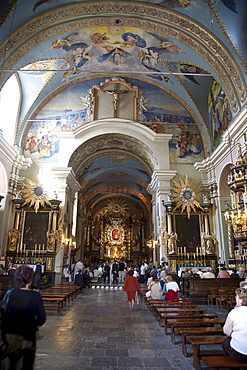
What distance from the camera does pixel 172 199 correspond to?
14.6m

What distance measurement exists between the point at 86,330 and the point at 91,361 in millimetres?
1680

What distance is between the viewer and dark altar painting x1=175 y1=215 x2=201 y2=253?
46.2 ft

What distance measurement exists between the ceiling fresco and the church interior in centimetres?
5

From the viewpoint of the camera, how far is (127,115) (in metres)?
15.6

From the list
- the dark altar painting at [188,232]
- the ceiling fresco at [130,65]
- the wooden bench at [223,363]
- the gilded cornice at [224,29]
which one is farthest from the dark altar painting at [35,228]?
the wooden bench at [223,363]

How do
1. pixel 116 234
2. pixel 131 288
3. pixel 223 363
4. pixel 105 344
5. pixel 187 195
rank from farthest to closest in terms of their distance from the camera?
pixel 116 234 → pixel 187 195 → pixel 131 288 → pixel 105 344 → pixel 223 363

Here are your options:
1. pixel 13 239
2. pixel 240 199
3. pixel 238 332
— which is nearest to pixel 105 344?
pixel 238 332

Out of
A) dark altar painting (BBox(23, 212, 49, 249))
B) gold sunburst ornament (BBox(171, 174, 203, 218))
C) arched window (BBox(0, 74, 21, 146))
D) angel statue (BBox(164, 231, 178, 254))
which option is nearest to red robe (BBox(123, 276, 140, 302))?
angel statue (BBox(164, 231, 178, 254))

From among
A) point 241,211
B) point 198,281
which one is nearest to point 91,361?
point 198,281

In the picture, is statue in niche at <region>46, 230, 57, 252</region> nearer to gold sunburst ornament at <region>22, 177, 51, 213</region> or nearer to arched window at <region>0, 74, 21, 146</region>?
gold sunburst ornament at <region>22, 177, 51, 213</region>

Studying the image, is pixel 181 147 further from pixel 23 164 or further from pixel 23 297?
pixel 23 297

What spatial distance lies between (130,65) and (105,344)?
12.6m

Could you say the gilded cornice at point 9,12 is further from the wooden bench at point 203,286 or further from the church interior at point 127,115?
the wooden bench at point 203,286

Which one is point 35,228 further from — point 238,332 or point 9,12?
point 238,332
